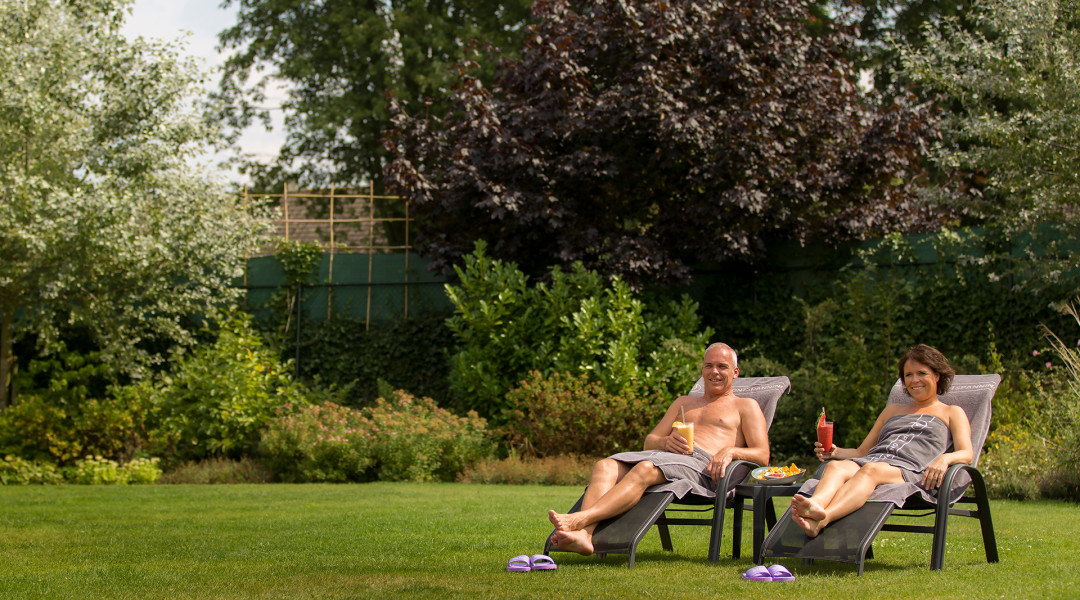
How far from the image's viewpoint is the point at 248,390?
1227 centimetres

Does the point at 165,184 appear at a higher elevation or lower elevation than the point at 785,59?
lower

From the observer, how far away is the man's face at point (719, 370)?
571 centimetres

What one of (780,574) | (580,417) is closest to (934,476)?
(780,574)

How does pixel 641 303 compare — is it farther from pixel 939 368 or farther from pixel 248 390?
pixel 939 368

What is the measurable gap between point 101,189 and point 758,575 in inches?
364

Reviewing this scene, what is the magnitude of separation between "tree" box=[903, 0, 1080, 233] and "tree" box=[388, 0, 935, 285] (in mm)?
982

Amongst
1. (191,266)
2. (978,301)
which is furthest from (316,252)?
(978,301)

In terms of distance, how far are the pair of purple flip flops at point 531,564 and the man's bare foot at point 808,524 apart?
1153 mm

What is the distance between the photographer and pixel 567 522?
4.93 metres

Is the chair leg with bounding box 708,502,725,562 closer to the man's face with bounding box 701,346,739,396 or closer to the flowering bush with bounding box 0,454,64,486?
the man's face with bounding box 701,346,739,396

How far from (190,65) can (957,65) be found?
9.63 metres

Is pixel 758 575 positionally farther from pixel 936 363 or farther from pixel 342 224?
pixel 342 224

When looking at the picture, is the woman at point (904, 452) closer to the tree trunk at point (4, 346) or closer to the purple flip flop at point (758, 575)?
the purple flip flop at point (758, 575)

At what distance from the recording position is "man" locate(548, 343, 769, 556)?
5.05m
